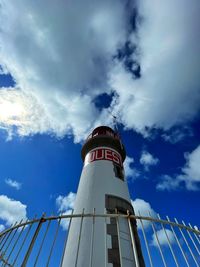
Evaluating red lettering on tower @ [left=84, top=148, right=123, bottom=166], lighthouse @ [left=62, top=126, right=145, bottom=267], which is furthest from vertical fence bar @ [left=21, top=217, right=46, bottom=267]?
red lettering on tower @ [left=84, top=148, right=123, bottom=166]

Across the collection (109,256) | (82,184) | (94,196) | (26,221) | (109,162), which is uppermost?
(109,162)

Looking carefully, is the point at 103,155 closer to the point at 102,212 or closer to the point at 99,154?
the point at 99,154

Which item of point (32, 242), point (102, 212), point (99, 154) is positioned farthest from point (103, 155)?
point (32, 242)

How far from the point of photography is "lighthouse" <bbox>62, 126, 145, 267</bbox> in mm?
7121

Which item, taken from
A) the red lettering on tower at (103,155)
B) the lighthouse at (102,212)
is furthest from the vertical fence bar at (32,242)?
the red lettering on tower at (103,155)

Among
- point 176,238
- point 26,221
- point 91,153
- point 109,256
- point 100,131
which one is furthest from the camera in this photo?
point 100,131

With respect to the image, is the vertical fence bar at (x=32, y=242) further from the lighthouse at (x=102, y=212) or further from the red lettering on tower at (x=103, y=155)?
the red lettering on tower at (x=103, y=155)

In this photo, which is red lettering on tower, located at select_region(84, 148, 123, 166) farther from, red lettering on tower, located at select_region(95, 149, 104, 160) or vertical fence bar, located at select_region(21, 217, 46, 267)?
vertical fence bar, located at select_region(21, 217, 46, 267)

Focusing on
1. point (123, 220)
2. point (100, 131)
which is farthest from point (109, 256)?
point (100, 131)

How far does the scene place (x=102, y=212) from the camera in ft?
29.5

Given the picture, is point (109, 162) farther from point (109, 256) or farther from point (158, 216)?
point (158, 216)

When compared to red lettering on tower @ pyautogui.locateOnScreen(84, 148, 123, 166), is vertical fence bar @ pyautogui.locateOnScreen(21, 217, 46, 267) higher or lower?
lower

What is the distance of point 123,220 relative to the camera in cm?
905

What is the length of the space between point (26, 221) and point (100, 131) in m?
12.1
